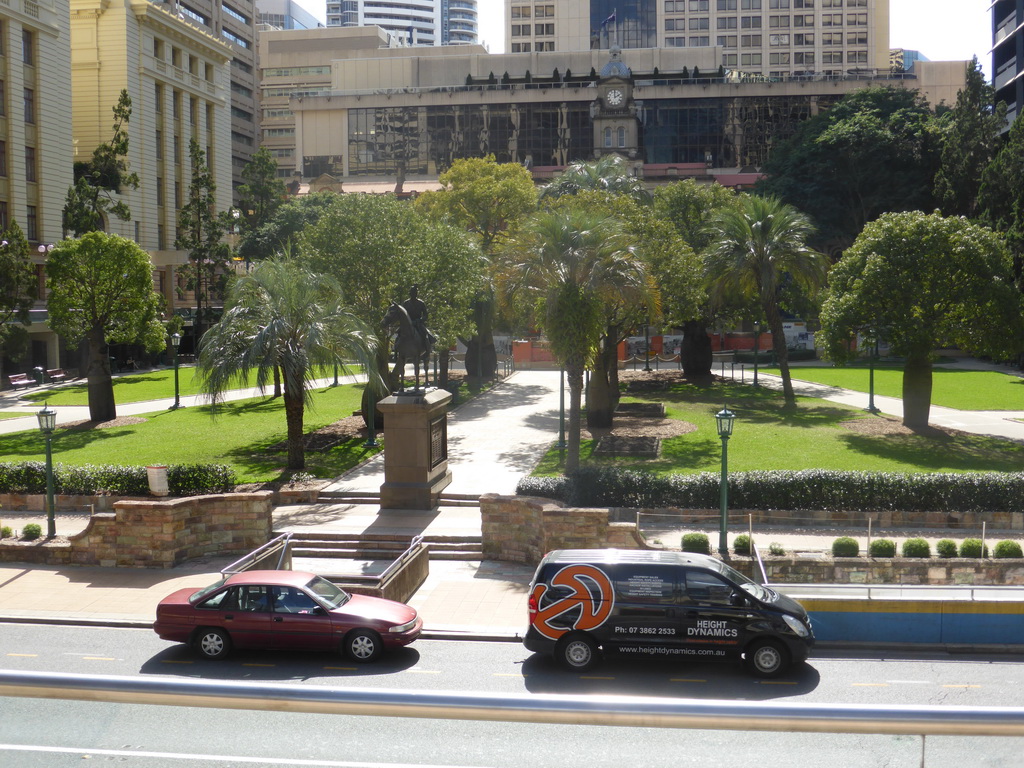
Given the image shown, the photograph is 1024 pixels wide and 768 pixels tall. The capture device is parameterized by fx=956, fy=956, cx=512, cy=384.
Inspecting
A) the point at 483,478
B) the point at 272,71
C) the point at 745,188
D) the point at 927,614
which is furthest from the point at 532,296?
the point at 272,71

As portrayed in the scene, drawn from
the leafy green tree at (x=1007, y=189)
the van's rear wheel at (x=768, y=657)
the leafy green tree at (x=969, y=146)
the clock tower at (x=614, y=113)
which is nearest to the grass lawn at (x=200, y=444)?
the van's rear wheel at (x=768, y=657)

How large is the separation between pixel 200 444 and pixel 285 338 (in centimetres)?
796

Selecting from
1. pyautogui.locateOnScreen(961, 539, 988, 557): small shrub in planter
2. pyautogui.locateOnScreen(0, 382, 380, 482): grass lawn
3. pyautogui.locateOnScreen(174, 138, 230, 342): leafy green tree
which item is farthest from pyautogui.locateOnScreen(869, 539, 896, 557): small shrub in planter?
pyautogui.locateOnScreen(174, 138, 230, 342): leafy green tree

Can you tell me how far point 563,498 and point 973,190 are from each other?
48505 mm

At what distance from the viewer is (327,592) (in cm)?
1616

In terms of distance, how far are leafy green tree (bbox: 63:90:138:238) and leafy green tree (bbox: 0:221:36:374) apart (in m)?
6.86

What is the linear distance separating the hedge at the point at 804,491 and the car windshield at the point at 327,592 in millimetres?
8913

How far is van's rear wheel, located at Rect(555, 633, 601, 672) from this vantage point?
15.1 m

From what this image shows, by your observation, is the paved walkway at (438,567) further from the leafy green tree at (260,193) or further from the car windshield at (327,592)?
the leafy green tree at (260,193)

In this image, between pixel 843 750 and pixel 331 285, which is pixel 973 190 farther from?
pixel 843 750

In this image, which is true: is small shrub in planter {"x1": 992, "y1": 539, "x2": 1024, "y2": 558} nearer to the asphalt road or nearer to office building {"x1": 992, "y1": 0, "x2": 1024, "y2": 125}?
the asphalt road

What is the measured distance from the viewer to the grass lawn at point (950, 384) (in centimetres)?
4156

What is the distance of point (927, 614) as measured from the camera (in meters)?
16.5

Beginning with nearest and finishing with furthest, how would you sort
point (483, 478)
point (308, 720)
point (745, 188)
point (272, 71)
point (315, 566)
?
point (308, 720) < point (315, 566) < point (483, 478) < point (745, 188) < point (272, 71)
